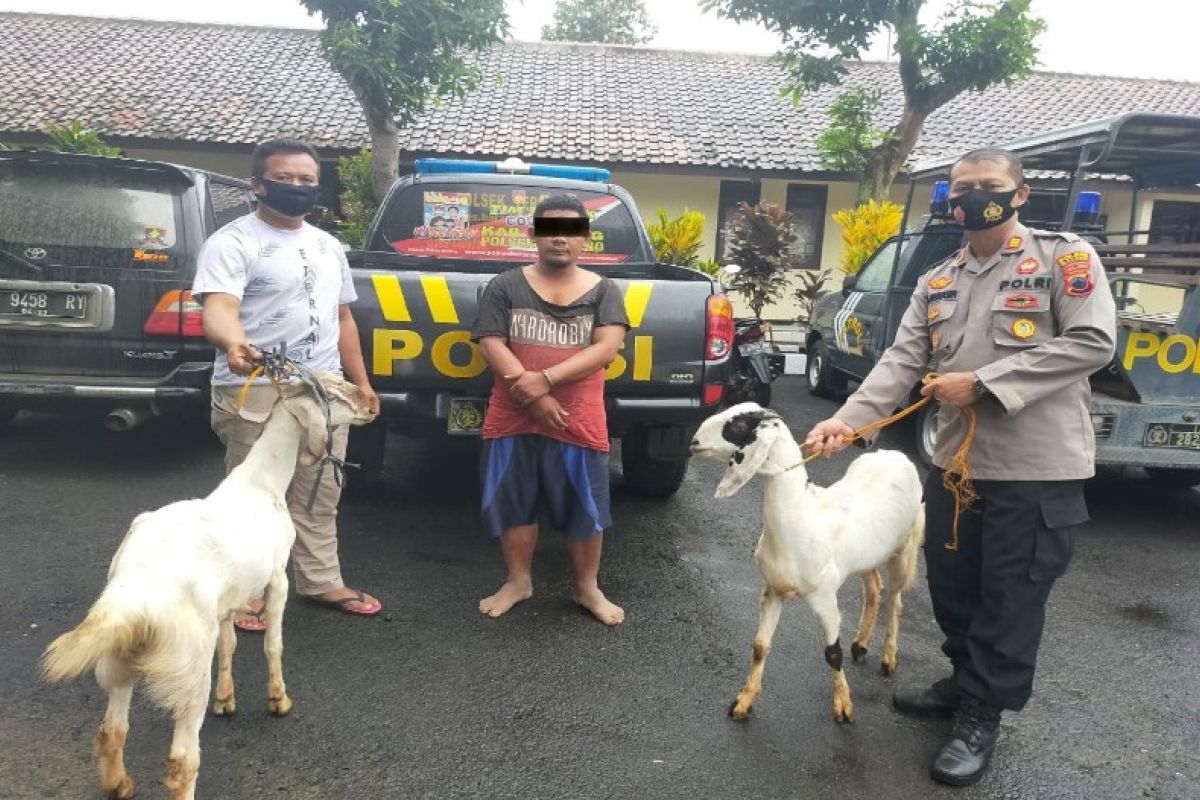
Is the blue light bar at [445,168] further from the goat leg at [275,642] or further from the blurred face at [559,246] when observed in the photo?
the goat leg at [275,642]

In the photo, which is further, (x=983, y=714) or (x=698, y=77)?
(x=698, y=77)

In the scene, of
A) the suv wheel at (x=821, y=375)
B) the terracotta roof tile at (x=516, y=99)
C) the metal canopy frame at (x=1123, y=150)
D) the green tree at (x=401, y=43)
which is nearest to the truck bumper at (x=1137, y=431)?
the metal canopy frame at (x=1123, y=150)

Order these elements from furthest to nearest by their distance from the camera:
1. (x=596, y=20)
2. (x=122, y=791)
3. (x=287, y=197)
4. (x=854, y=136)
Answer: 1. (x=596, y=20)
2. (x=854, y=136)
3. (x=287, y=197)
4. (x=122, y=791)

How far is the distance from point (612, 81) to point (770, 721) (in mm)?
18482

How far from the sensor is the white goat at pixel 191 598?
2123 mm

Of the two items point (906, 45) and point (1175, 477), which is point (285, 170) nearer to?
point (1175, 477)

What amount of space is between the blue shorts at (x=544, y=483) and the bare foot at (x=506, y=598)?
0.94ft

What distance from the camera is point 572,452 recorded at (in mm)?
3750

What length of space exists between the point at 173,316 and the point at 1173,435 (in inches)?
235

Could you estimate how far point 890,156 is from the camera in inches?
502

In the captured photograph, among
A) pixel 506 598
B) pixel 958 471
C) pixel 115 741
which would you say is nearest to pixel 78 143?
pixel 506 598

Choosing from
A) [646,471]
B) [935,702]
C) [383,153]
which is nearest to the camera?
[935,702]

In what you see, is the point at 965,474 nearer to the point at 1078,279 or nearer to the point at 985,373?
the point at 985,373

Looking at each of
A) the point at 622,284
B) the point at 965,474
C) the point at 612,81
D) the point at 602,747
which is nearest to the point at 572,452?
the point at 622,284
